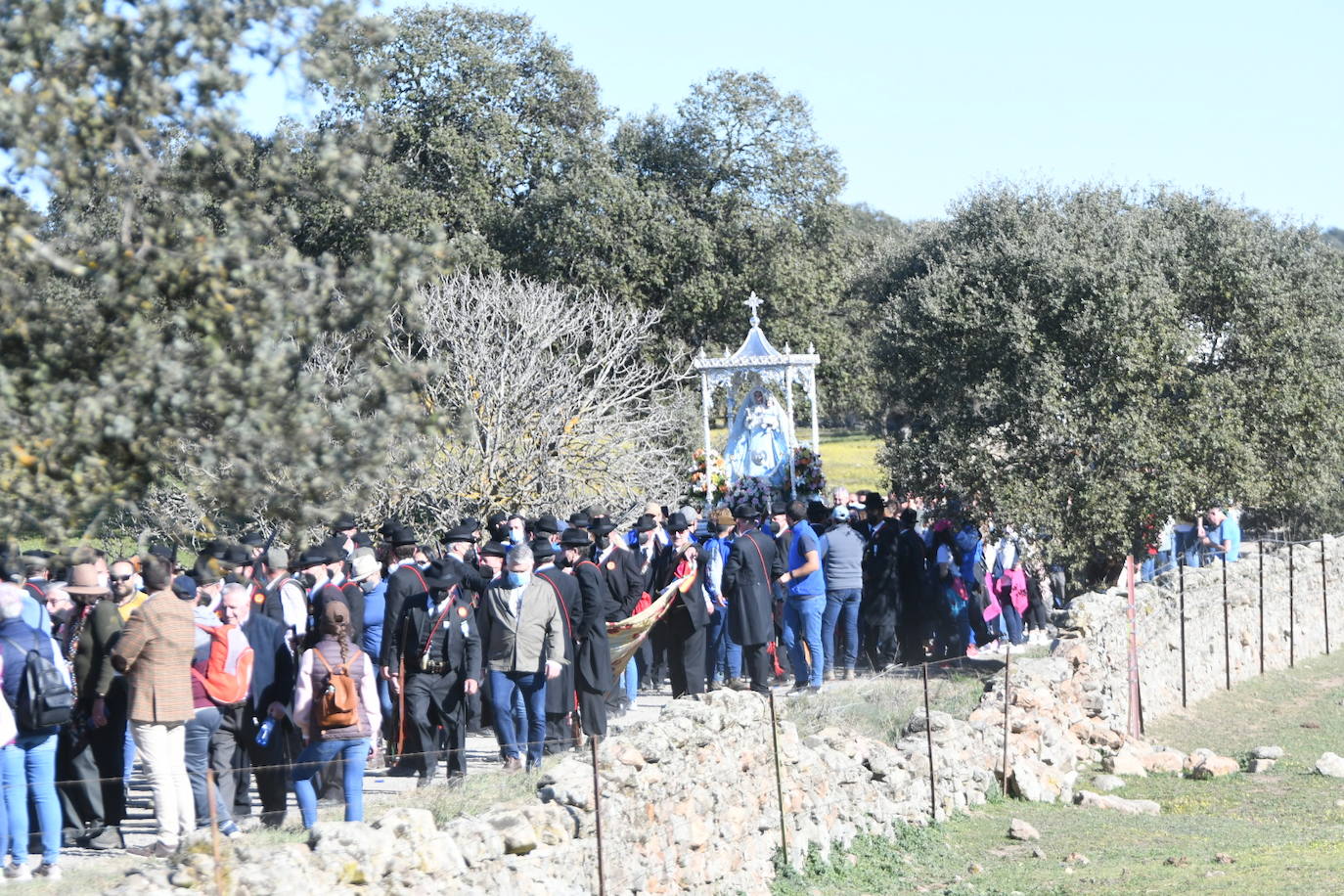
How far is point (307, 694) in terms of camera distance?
945cm

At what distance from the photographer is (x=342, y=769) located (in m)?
9.70

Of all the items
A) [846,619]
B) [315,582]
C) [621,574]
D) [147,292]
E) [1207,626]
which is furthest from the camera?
[1207,626]

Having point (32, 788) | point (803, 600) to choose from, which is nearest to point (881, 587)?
point (803, 600)

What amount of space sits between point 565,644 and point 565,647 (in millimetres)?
30

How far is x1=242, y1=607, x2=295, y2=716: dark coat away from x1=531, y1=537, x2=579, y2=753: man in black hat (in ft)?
7.26

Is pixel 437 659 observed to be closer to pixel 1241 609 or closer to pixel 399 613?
pixel 399 613

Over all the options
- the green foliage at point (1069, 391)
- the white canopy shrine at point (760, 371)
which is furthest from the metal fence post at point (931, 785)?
the white canopy shrine at point (760, 371)

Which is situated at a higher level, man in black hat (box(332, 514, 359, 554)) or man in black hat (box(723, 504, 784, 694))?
man in black hat (box(332, 514, 359, 554))

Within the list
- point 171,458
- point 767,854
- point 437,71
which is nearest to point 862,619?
point 767,854

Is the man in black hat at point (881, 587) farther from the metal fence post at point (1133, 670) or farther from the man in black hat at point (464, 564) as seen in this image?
→ the man in black hat at point (464, 564)

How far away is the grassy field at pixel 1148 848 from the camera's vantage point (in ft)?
38.8

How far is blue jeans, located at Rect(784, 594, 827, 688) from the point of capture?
15.9 m

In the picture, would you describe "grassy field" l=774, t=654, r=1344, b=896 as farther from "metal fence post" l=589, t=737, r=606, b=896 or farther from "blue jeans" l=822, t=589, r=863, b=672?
"blue jeans" l=822, t=589, r=863, b=672

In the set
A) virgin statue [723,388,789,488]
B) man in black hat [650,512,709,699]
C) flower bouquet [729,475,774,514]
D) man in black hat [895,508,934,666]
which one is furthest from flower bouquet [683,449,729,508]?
man in black hat [650,512,709,699]
